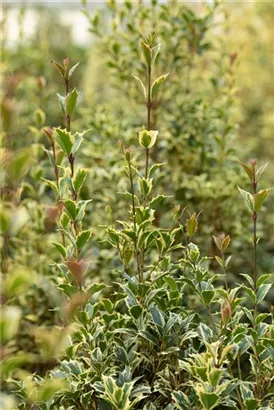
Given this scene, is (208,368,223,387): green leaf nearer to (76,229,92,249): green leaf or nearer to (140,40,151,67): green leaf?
(76,229,92,249): green leaf

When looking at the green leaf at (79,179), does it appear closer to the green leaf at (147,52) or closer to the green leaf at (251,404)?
→ the green leaf at (147,52)

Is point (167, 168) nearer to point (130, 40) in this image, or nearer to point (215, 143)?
point (215, 143)

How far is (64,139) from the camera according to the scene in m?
1.75

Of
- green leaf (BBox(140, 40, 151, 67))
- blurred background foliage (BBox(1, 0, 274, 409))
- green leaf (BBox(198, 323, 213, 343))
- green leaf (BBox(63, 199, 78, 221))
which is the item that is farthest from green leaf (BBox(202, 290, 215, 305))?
blurred background foliage (BBox(1, 0, 274, 409))

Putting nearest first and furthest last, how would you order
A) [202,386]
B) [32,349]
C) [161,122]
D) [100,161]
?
[202,386] < [32,349] < [100,161] < [161,122]

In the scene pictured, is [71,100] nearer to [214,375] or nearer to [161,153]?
[214,375]

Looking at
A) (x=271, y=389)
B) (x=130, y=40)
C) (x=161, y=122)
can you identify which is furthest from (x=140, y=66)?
(x=271, y=389)

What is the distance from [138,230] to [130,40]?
2.08 meters

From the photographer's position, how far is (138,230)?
5.96ft

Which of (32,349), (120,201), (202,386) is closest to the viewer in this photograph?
(202,386)

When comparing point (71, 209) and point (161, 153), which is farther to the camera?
point (161, 153)

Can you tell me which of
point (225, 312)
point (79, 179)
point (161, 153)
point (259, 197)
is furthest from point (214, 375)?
point (161, 153)

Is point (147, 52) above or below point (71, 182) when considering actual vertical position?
above

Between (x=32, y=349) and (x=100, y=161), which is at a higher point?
(x=100, y=161)
